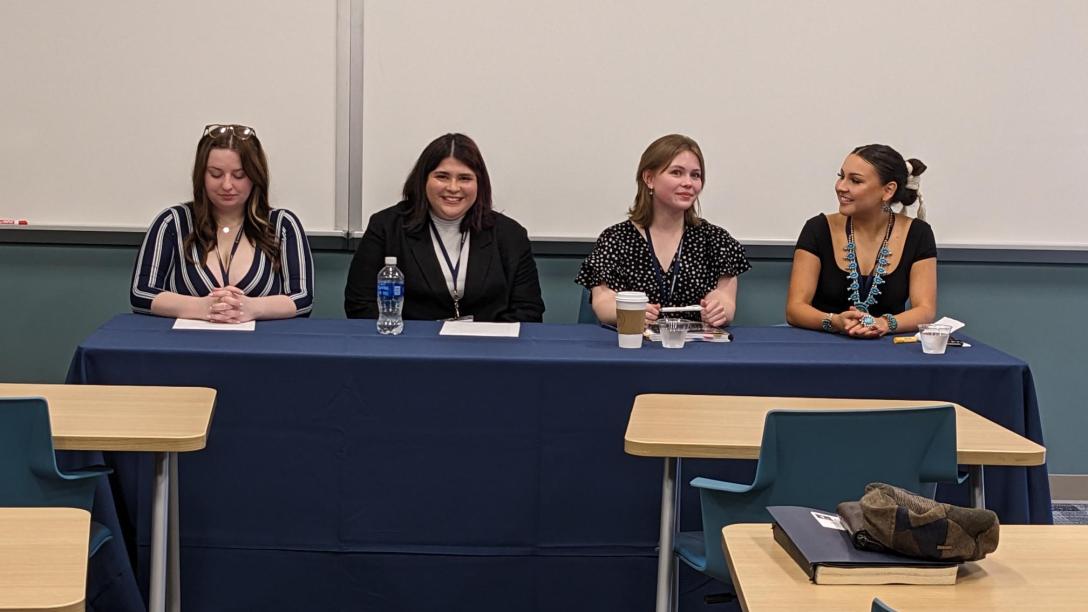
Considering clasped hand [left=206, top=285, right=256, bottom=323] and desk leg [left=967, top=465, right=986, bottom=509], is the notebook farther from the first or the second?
clasped hand [left=206, top=285, right=256, bottom=323]

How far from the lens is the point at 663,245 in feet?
13.1

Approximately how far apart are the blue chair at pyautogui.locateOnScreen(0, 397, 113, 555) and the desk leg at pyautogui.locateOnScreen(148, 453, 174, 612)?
0.13m

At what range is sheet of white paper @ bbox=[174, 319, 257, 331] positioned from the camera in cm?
347

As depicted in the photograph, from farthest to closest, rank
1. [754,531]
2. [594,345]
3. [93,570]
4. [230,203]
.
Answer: [230,203] → [594,345] → [93,570] → [754,531]

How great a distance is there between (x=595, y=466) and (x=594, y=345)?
1.20ft

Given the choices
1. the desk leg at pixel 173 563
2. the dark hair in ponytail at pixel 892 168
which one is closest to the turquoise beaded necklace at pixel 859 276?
the dark hair in ponytail at pixel 892 168

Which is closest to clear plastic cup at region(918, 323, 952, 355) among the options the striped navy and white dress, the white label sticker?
the white label sticker

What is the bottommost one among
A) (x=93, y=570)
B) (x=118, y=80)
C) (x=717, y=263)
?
(x=93, y=570)

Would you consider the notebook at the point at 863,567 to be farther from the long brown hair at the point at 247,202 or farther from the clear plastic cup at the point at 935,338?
the long brown hair at the point at 247,202

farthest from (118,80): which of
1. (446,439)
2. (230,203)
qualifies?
(446,439)

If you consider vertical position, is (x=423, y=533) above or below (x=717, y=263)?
below

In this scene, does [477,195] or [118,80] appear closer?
[477,195]

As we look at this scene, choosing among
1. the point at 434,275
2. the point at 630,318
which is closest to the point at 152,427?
the point at 630,318

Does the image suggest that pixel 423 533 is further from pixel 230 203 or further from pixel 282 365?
pixel 230 203
